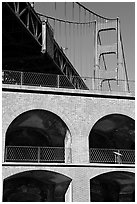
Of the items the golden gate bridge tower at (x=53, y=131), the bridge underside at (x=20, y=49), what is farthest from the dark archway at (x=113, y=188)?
the bridge underside at (x=20, y=49)

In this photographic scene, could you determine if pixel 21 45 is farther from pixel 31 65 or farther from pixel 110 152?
pixel 110 152

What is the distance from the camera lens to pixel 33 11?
68.6ft

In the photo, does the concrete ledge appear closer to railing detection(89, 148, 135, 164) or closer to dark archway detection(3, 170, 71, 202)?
railing detection(89, 148, 135, 164)

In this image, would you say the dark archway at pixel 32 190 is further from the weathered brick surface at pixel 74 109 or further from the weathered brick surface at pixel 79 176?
the weathered brick surface at pixel 74 109

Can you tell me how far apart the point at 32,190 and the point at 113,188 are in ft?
14.7

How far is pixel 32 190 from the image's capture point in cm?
1972

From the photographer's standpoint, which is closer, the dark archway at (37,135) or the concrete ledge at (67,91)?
the concrete ledge at (67,91)

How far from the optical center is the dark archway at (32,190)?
1839 centimetres

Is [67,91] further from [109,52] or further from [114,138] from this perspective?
[109,52]

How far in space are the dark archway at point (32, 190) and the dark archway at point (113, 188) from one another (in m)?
2.27

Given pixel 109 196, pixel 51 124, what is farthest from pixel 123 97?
pixel 109 196

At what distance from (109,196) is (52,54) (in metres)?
9.99

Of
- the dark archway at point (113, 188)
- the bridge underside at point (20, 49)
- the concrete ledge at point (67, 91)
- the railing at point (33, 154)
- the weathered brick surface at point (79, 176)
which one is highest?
the bridge underside at point (20, 49)

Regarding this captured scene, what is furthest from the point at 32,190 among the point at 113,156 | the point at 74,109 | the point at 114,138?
the point at 114,138
